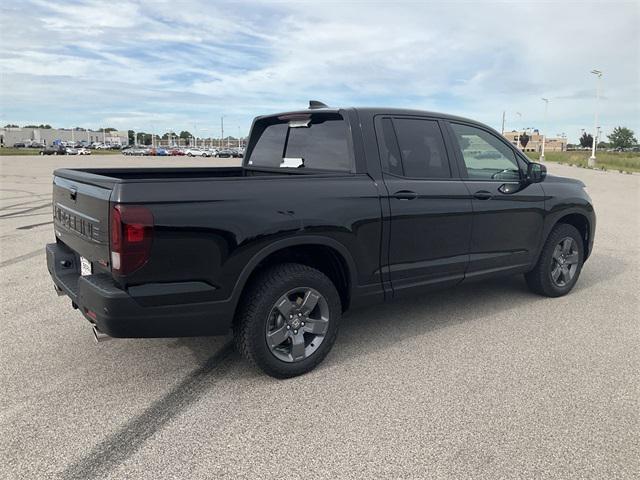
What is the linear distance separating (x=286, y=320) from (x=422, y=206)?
4.71 ft

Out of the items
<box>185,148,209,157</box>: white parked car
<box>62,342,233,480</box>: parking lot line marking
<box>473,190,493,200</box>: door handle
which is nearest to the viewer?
<box>62,342,233,480</box>: parking lot line marking

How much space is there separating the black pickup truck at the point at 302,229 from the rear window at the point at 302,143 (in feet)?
0.05

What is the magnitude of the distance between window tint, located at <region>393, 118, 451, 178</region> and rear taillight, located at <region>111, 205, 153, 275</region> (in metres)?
2.10

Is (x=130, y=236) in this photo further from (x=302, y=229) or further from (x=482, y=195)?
(x=482, y=195)

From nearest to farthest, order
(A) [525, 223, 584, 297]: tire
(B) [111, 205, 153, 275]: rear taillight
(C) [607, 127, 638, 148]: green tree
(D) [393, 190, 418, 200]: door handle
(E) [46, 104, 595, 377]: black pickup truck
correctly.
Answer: (B) [111, 205, 153, 275]: rear taillight, (E) [46, 104, 595, 377]: black pickup truck, (D) [393, 190, 418, 200]: door handle, (A) [525, 223, 584, 297]: tire, (C) [607, 127, 638, 148]: green tree

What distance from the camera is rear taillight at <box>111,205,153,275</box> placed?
9.57ft

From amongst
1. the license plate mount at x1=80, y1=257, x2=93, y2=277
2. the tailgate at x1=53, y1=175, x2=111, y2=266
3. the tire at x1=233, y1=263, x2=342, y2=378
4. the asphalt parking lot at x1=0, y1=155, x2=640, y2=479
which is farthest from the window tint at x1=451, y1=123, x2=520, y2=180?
the license plate mount at x1=80, y1=257, x2=93, y2=277

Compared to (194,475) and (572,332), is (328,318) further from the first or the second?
(572,332)

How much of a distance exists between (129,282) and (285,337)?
1114 mm

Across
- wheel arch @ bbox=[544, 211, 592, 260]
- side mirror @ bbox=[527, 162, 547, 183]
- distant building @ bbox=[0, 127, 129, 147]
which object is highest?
distant building @ bbox=[0, 127, 129, 147]

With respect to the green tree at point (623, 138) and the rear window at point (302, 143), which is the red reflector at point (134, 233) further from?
the green tree at point (623, 138)

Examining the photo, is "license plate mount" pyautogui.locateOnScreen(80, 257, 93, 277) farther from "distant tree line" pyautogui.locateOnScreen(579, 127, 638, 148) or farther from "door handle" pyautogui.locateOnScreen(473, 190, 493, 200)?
"distant tree line" pyautogui.locateOnScreen(579, 127, 638, 148)

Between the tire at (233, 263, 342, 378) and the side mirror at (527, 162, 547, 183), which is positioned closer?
the tire at (233, 263, 342, 378)

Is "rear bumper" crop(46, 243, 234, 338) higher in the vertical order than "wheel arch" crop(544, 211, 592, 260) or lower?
lower
